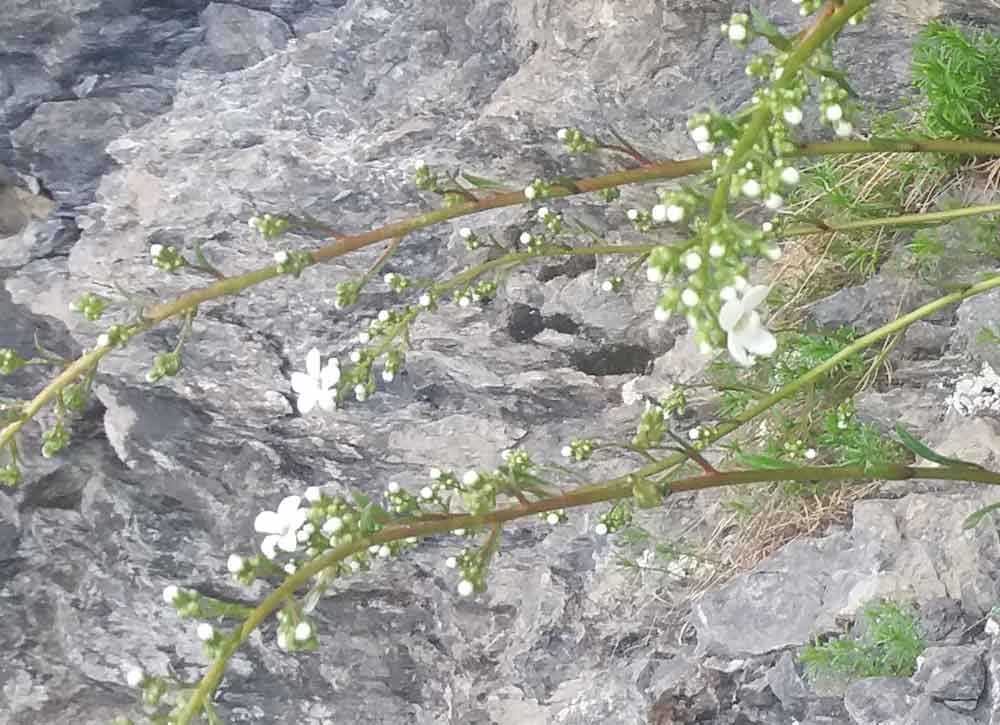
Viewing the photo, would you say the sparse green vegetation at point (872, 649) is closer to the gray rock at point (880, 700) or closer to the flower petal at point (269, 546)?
the gray rock at point (880, 700)

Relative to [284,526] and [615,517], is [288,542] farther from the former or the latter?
[615,517]

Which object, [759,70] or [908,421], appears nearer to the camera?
[759,70]

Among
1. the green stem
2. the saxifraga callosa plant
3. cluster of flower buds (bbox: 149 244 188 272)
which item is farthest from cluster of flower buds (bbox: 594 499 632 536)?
cluster of flower buds (bbox: 149 244 188 272)

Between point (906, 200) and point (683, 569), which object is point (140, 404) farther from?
point (906, 200)

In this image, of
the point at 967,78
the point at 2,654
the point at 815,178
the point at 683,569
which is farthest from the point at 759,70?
the point at 2,654

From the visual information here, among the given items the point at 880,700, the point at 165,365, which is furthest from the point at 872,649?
the point at 165,365

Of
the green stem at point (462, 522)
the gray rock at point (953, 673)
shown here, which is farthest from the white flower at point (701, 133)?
the gray rock at point (953, 673)
